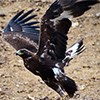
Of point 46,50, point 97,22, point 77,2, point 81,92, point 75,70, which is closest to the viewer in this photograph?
point 77,2

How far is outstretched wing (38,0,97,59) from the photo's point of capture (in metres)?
7.04

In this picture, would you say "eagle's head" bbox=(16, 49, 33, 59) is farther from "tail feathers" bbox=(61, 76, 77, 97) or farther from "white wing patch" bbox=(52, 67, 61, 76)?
"tail feathers" bbox=(61, 76, 77, 97)

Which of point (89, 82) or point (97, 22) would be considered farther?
point (97, 22)

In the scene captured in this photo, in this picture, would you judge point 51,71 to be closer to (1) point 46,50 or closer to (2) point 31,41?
(1) point 46,50

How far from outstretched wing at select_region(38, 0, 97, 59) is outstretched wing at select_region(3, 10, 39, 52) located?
1.95 feet

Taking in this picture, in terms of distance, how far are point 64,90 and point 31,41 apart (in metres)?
1.10

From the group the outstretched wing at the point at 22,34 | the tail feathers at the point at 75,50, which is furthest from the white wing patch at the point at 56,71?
the outstretched wing at the point at 22,34

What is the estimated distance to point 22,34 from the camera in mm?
8695

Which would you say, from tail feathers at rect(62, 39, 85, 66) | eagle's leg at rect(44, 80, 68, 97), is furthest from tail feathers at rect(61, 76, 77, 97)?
tail feathers at rect(62, 39, 85, 66)

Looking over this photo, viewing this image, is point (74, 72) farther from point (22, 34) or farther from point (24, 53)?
point (24, 53)

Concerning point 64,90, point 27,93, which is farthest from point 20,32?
point 64,90

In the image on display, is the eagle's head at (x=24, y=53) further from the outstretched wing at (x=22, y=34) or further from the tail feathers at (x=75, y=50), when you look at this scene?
the tail feathers at (x=75, y=50)

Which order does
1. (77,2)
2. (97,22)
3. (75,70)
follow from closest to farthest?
(77,2) → (75,70) → (97,22)

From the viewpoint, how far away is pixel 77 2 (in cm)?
701
